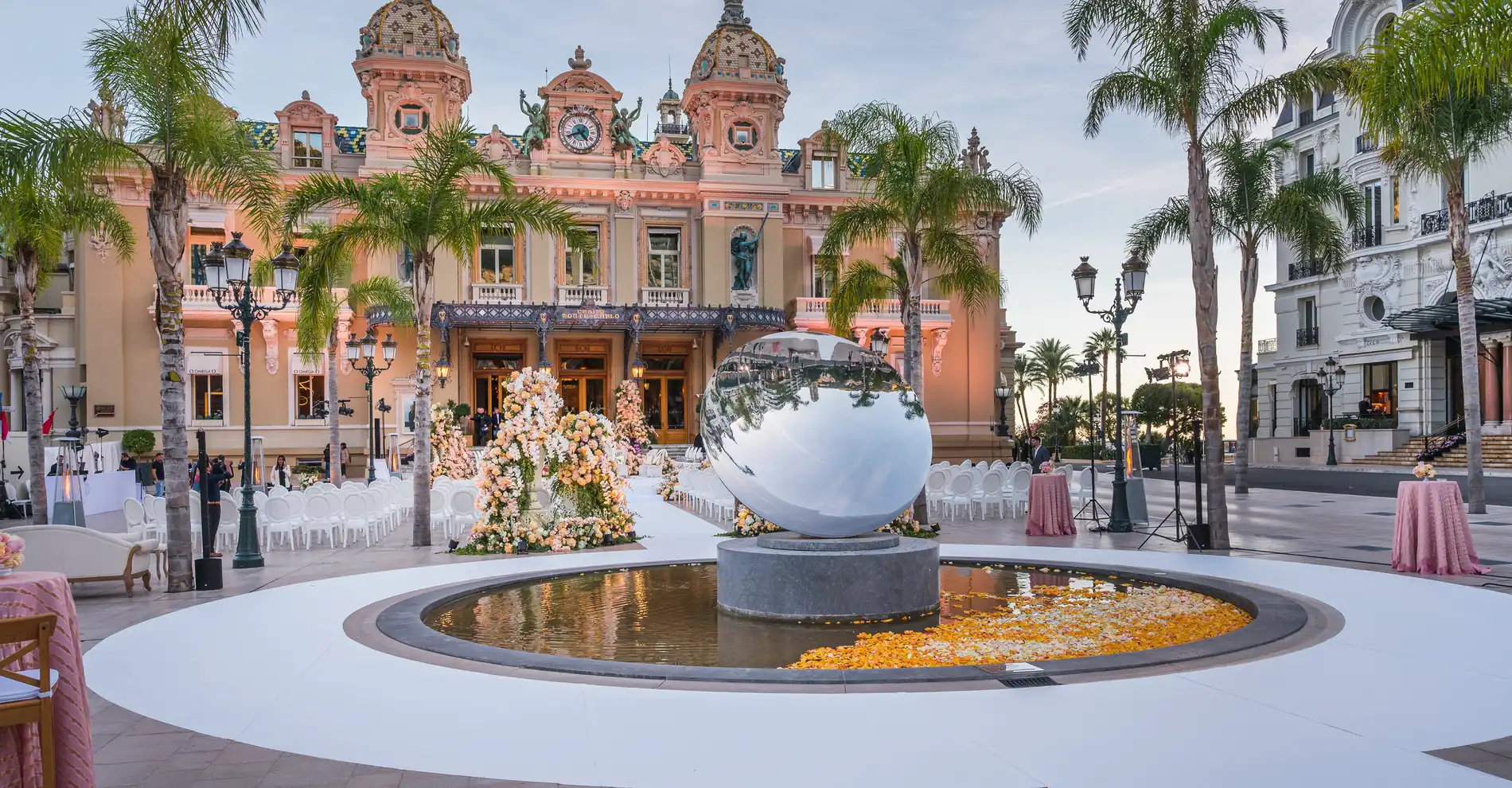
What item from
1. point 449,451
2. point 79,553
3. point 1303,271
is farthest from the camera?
point 1303,271

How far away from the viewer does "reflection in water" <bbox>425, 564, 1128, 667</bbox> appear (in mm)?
7473

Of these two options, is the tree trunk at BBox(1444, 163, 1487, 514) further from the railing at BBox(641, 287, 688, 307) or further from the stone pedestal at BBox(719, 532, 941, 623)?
the railing at BBox(641, 287, 688, 307)

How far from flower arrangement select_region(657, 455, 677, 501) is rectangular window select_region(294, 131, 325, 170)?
1531cm

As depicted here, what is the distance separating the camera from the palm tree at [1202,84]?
13.4 m

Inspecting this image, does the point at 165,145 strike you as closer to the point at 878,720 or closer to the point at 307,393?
the point at 878,720

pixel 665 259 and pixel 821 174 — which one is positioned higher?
pixel 821 174

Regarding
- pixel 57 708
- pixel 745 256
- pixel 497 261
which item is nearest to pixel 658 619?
pixel 57 708

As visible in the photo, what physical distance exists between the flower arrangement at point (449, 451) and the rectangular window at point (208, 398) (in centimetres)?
992

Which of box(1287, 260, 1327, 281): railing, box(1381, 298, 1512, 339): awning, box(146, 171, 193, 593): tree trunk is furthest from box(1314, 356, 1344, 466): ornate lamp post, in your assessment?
box(146, 171, 193, 593): tree trunk

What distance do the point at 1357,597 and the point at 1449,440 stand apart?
3051 centimetres

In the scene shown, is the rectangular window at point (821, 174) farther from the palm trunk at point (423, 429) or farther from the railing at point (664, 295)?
the palm trunk at point (423, 429)

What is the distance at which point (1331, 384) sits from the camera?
127ft

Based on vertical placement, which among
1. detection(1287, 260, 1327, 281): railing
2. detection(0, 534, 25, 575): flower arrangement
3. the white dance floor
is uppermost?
detection(1287, 260, 1327, 281): railing

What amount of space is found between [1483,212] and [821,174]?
2129cm
